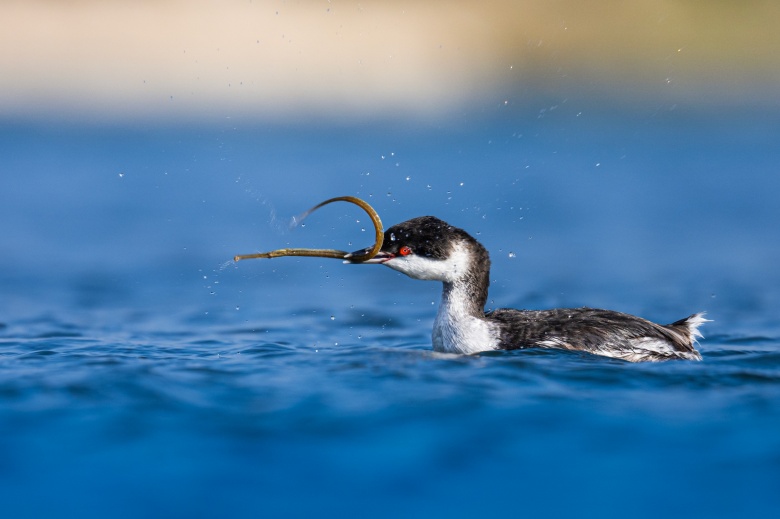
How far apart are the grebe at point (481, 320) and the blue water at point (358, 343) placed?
0.22 m

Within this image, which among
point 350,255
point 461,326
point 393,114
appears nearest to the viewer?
point 350,255

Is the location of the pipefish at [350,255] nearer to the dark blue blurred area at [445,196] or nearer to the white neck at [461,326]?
the white neck at [461,326]

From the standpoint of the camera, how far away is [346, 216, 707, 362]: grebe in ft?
27.9

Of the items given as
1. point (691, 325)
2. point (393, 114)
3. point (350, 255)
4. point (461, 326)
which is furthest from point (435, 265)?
point (393, 114)

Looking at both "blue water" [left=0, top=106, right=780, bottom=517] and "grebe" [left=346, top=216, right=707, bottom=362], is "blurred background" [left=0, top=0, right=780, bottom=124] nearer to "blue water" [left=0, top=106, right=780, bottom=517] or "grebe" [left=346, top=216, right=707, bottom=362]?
"blue water" [left=0, top=106, right=780, bottom=517]

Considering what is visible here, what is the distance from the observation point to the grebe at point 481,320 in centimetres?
851

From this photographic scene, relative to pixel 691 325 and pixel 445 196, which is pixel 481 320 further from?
pixel 445 196

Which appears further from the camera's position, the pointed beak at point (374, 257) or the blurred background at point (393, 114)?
the blurred background at point (393, 114)

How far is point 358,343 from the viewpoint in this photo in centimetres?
963

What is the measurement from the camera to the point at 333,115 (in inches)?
1089

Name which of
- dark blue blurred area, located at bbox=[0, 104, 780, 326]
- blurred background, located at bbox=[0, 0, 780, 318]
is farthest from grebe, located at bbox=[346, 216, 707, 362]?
blurred background, located at bbox=[0, 0, 780, 318]

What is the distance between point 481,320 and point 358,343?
1330mm

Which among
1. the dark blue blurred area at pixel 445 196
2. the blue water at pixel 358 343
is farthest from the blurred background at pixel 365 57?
the blue water at pixel 358 343

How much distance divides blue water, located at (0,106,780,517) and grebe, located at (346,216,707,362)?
22cm
